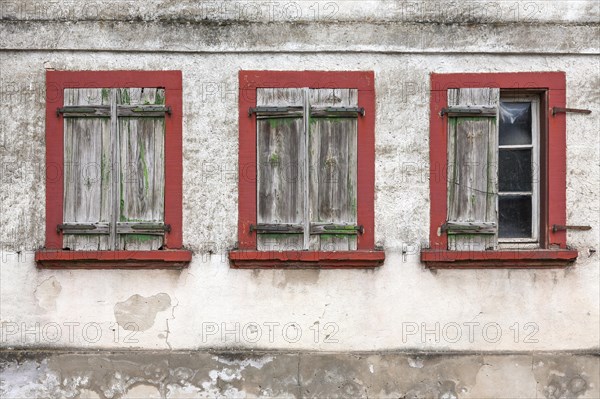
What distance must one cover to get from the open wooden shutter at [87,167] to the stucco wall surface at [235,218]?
249 millimetres

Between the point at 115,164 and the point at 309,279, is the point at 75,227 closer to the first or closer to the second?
the point at 115,164

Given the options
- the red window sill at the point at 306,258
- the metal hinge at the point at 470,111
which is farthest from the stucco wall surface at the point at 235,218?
the metal hinge at the point at 470,111

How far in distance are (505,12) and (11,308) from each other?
5267 millimetres

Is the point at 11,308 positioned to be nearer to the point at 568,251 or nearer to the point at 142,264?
the point at 142,264

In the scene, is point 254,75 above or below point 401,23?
below

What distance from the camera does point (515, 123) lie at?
6910mm

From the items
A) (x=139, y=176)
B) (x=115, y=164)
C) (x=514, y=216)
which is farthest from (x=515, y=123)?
(x=115, y=164)

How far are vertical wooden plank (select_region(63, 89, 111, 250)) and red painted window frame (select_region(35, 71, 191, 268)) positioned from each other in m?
0.06

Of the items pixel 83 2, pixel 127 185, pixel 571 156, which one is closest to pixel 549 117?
pixel 571 156

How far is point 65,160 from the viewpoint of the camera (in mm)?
6727

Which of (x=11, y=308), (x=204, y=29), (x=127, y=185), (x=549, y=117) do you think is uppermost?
(x=204, y=29)

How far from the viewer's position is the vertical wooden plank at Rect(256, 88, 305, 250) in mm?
6703

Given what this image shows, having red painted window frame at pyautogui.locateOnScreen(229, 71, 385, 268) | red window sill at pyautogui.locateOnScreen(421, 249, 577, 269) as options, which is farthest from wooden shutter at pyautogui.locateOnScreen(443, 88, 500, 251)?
red painted window frame at pyautogui.locateOnScreen(229, 71, 385, 268)

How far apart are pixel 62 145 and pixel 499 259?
13.4 feet
